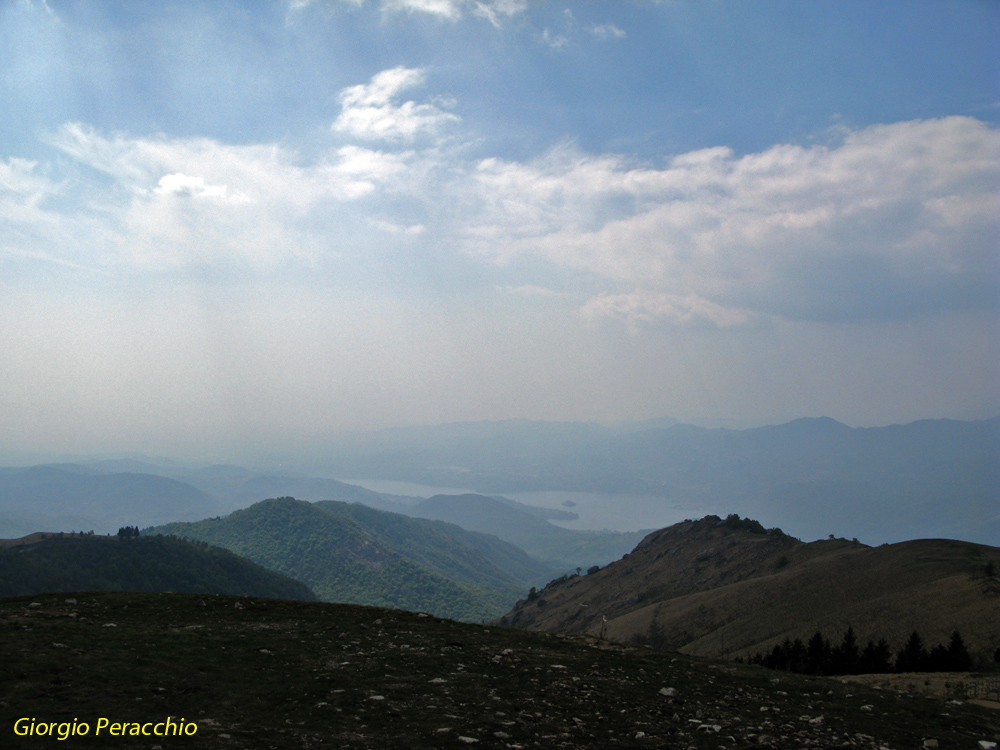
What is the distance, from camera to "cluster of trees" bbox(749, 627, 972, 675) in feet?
109

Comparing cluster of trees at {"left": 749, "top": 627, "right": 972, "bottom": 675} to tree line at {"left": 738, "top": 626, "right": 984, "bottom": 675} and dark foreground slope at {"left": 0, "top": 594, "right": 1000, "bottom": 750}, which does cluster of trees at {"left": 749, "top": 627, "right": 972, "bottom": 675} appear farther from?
dark foreground slope at {"left": 0, "top": 594, "right": 1000, "bottom": 750}

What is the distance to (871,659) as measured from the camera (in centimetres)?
3512

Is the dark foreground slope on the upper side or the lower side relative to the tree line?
upper

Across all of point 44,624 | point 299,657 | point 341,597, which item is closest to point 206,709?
point 299,657

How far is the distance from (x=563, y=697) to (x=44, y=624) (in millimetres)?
14427

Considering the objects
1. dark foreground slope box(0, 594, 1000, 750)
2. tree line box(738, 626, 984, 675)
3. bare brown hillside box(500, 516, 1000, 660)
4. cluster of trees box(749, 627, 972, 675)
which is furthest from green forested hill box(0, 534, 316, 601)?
dark foreground slope box(0, 594, 1000, 750)

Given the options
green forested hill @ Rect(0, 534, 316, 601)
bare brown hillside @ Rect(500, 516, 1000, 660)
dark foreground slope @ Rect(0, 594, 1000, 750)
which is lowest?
green forested hill @ Rect(0, 534, 316, 601)

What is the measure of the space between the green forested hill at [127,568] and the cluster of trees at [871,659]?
394 feet

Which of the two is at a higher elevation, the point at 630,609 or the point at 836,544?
the point at 836,544

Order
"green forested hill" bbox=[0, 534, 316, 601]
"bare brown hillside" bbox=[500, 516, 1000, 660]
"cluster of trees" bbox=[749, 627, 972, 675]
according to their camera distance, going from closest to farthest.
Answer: "cluster of trees" bbox=[749, 627, 972, 675], "bare brown hillside" bbox=[500, 516, 1000, 660], "green forested hill" bbox=[0, 534, 316, 601]

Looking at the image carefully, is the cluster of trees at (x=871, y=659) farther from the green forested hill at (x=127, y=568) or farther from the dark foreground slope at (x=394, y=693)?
the green forested hill at (x=127, y=568)

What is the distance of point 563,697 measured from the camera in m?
13.2

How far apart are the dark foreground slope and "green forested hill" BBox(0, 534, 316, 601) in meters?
124

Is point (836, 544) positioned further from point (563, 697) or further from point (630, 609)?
point (563, 697)
